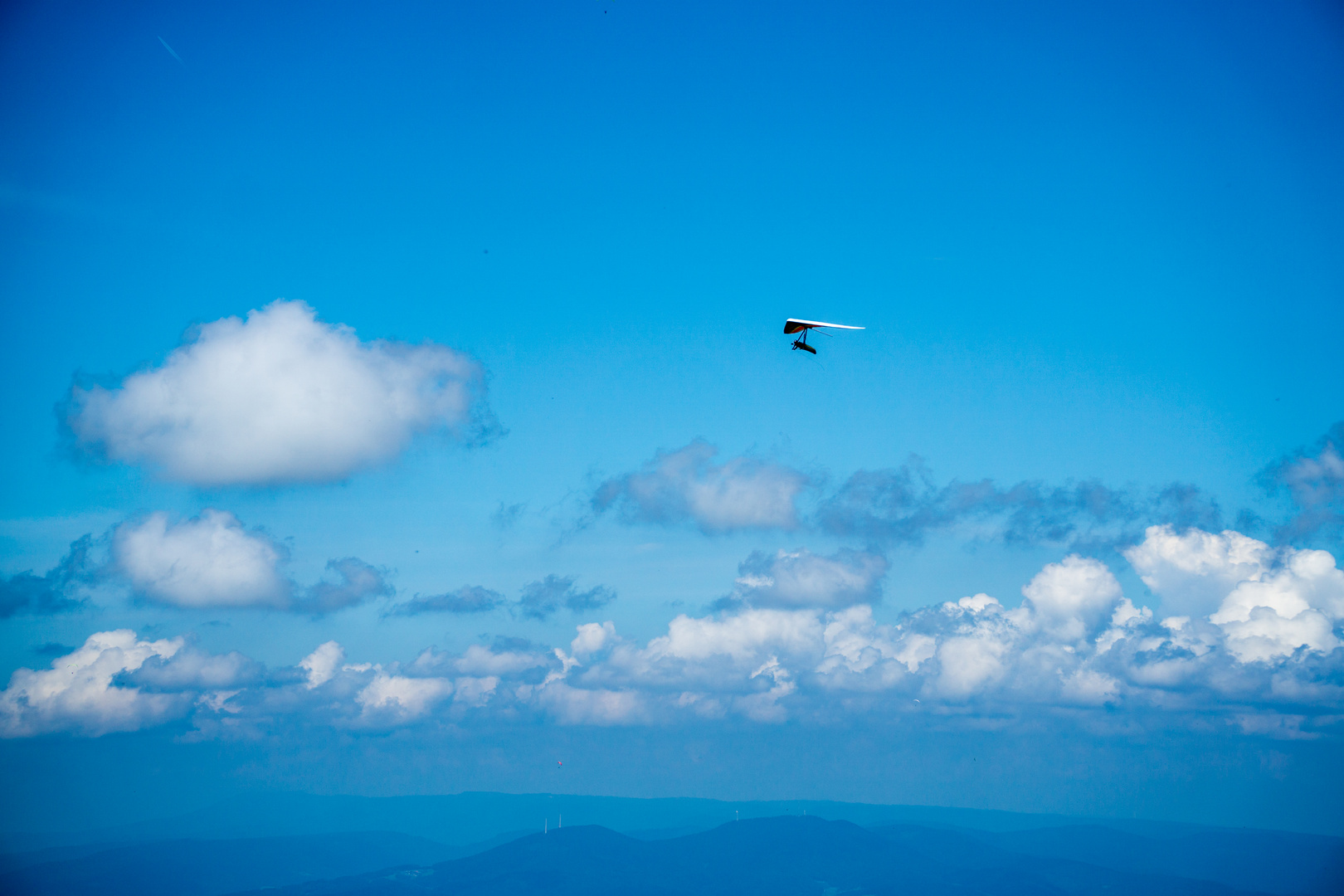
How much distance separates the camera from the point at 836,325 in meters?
79.3
